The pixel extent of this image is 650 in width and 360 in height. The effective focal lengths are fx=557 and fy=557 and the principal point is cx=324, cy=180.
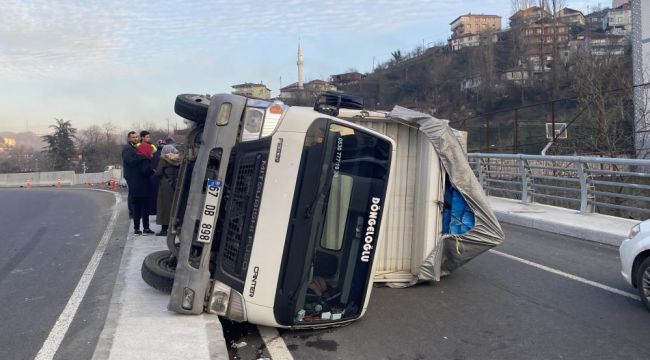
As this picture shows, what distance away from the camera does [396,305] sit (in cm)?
566

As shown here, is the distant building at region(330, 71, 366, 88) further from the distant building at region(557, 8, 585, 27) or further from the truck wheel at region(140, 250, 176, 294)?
the truck wheel at region(140, 250, 176, 294)

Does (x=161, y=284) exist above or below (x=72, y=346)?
above

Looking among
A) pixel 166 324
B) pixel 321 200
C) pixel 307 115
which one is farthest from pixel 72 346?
pixel 307 115

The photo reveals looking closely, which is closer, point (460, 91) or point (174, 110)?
point (174, 110)

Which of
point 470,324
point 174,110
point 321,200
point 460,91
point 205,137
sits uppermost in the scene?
point 460,91

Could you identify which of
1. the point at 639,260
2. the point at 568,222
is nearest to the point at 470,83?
the point at 568,222

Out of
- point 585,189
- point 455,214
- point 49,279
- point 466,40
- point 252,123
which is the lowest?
point 49,279

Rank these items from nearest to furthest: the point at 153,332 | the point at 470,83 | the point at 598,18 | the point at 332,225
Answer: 1. the point at 153,332
2. the point at 332,225
3. the point at 470,83
4. the point at 598,18

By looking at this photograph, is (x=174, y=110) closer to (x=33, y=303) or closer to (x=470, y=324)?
(x=33, y=303)

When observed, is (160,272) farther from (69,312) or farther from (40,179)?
(40,179)

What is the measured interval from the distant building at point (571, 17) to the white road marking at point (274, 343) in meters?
53.3

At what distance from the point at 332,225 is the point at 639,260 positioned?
10.4ft

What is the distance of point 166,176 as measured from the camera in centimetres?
834

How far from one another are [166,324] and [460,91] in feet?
218
